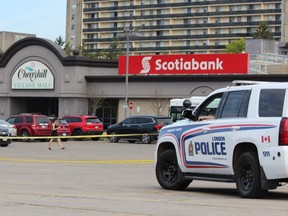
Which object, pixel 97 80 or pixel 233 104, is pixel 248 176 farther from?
pixel 97 80

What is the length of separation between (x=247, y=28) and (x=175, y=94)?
8630 cm

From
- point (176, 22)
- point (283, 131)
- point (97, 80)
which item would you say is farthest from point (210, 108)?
point (176, 22)

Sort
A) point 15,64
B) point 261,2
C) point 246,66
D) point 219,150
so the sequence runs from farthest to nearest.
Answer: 1. point 261,2
2. point 15,64
3. point 246,66
4. point 219,150

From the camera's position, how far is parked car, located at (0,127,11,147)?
35.6m

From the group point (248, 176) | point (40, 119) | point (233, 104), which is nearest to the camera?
point (248, 176)

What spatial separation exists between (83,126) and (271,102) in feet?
114

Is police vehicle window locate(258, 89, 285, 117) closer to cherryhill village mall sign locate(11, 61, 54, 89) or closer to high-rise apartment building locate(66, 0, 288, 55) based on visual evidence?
cherryhill village mall sign locate(11, 61, 54, 89)

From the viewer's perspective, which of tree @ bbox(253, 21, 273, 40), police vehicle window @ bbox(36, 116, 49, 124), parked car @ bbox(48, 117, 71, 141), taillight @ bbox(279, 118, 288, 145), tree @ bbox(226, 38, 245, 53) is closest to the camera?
taillight @ bbox(279, 118, 288, 145)

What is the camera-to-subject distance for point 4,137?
117 feet

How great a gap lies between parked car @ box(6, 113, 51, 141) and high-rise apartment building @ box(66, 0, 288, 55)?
314 ft

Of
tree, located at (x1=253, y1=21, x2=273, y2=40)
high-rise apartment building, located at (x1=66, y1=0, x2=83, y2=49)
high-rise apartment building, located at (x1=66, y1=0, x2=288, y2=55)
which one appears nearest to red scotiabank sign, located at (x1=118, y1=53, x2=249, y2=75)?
tree, located at (x1=253, y1=21, x2=273, y2=40)

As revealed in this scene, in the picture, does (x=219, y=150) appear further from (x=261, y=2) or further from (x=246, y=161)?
(x=261, y=2)

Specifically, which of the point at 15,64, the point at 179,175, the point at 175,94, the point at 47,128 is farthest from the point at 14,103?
the point at 179,175

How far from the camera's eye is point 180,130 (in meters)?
13.9
